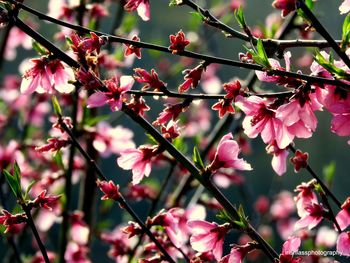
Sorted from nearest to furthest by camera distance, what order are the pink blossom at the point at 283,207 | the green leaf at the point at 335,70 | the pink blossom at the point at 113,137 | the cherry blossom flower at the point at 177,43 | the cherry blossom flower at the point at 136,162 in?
the green leaf at the point at 335,70 → the cherry blossom flower at the point at 177,43 → the cherry blossom flower at the point at 136,162 → the pink blossom at the point at 113,137 → the pink blossom at the point at 283,207

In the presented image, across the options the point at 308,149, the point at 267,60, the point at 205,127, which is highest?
the point at 267,60

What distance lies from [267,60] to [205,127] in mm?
3827

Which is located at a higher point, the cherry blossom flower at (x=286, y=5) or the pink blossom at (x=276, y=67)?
the cherry blossom flower at (x=286, y=5)

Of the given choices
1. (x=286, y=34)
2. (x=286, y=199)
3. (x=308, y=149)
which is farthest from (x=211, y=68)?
(x=308, y=149)

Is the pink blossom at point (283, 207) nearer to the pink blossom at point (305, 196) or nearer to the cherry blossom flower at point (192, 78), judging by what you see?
the pink blossom at point (305, 196)

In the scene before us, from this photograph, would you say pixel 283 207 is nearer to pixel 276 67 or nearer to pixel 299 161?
pixel 299 161

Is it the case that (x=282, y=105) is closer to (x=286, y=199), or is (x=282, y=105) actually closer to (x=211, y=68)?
(x=286, y=199)

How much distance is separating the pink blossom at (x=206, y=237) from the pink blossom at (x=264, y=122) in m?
0.25

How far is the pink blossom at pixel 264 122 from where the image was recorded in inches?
52.9

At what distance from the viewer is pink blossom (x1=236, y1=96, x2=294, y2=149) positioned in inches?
52.9

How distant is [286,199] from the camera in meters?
4.61

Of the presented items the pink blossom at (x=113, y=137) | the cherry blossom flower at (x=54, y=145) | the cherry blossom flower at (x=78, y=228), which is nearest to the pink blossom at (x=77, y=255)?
the cherry blossom flower at (x=78, y=228)

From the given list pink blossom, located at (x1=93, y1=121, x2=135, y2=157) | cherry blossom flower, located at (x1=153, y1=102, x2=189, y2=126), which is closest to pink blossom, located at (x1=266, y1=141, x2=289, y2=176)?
cherry blossom flower, located at (x1=153, y1=102, x2=189, y2=126)

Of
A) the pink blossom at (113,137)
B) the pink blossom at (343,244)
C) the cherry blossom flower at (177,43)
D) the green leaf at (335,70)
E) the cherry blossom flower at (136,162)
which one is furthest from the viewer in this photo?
the pink blossom at (113,137)
